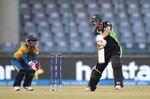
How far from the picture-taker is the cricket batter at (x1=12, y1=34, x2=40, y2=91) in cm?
904

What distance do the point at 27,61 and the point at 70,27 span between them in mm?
7182

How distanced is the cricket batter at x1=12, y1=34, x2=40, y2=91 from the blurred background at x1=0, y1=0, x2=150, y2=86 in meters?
4.62

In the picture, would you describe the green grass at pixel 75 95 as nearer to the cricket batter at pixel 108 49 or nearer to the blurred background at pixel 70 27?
the cricket batter at pixel 108 49

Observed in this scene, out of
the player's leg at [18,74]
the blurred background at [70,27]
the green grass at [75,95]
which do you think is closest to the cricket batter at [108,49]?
the green grass at [75,95]

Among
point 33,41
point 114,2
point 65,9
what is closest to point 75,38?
point 65,9

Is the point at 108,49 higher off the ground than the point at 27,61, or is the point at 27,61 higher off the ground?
the point at 108,49

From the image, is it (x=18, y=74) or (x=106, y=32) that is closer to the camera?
(x=106, y=32)

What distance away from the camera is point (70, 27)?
633 inches

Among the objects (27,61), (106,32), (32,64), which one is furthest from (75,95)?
(27,61)

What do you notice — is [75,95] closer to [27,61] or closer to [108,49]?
[108,49]

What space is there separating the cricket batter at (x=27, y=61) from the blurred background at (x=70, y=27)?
15.2ft

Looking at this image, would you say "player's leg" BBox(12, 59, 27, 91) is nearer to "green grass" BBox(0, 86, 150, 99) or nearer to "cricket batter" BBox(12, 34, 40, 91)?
Answer: "cricket batter" BBox(12, 34, 40, 91)

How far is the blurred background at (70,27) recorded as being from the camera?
14.5 metres

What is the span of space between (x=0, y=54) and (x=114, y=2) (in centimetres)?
583
